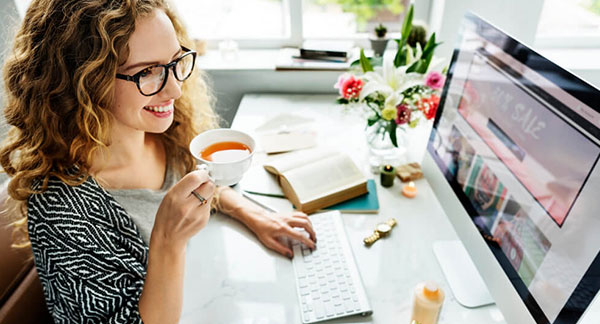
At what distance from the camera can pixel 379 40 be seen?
175 centimetres

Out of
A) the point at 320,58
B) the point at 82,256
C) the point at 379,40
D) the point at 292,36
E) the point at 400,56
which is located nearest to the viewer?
the point at 82,256

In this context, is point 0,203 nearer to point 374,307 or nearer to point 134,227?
point 134,227

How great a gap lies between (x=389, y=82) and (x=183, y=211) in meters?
0.71

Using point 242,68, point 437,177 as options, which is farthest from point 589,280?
point 242,68

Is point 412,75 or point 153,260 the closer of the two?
point 153,260

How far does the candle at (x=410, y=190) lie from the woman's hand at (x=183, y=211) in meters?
0.62

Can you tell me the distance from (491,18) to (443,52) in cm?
23

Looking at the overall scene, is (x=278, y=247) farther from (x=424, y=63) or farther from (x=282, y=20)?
(x=282, y=20)

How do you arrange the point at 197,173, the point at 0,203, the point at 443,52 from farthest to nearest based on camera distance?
1. the point at 443,52
2. the point at 0,203
3. the point at 197,173

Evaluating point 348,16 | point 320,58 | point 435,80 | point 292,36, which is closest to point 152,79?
point 435,80

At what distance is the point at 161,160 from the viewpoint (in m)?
1.16

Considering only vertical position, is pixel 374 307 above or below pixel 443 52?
below

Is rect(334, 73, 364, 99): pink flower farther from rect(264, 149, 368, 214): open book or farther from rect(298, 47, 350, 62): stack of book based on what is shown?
rect(298, 47, 350, 62): stack of book

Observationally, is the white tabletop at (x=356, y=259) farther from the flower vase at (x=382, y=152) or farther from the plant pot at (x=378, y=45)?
the plant pot at (x=378, y=45)
